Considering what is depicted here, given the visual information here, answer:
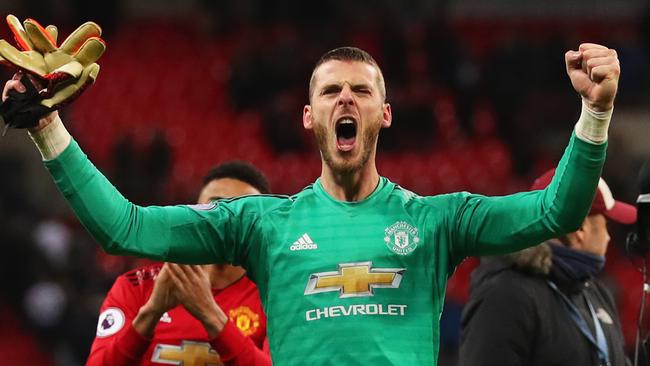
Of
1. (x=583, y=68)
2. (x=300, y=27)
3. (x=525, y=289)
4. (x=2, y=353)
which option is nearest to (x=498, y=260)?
(x=525, y=289)

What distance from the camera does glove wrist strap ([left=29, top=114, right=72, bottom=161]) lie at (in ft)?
10.4

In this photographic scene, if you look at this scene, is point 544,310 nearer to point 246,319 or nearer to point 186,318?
point 246,319

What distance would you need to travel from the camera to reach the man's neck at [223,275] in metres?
4.61

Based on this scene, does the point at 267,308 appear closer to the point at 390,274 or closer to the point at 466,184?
the point at 390,274

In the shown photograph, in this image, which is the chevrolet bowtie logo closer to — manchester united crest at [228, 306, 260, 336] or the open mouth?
the open mouth

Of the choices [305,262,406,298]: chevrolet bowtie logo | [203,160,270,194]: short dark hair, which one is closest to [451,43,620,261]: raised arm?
[305,262,406,298]: chevrolet bowtie logo

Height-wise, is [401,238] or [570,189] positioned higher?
[570,189]

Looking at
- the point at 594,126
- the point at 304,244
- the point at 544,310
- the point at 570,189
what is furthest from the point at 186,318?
the point at 594,126

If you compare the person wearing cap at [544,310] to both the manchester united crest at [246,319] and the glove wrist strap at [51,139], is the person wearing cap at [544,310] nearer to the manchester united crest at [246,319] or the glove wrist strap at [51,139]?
the manchester united crest at [246,319]

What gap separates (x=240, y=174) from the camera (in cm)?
484

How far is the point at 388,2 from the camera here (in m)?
15.7

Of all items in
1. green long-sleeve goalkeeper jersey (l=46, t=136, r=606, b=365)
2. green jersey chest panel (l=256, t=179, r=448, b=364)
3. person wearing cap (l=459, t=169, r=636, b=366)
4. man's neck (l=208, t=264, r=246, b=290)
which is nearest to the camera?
green long-sleeve goalkeeper jersey (l=46, t=136, r=606, b=365)

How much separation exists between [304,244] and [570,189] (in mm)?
827

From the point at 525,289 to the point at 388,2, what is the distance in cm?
1149
